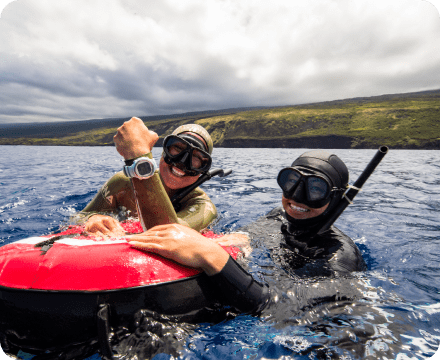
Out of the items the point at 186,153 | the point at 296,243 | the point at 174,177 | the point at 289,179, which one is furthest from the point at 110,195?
the point at 296,243

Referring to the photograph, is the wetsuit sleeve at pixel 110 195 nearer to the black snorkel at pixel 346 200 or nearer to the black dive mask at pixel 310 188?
the black dive mask at pixel 310 188

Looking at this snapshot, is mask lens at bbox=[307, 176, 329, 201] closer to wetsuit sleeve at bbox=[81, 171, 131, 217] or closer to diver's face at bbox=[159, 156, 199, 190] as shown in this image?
diver's face at bbox=[159, 156, 199, 190]

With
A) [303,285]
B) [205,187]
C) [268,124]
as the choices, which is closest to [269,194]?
[205,187]

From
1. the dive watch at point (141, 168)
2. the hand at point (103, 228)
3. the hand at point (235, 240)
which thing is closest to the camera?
the dive watch at point (141, 168)

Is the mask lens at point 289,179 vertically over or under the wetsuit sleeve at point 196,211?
over

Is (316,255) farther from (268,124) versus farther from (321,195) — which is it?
(268,124)

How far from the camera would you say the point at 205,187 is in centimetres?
1026

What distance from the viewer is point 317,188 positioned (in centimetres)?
302

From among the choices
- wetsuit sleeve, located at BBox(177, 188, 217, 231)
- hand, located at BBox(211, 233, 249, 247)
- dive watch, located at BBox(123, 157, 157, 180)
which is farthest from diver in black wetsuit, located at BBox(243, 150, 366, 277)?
dive watch, located at BBox(123, 157, 157, 180)

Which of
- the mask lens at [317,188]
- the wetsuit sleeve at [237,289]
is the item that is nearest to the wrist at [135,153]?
the wetsuit sleeve at [237,289]

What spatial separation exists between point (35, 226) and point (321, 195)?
5.60m

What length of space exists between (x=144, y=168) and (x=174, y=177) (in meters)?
1.72

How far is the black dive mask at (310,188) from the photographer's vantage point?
9.77 ft

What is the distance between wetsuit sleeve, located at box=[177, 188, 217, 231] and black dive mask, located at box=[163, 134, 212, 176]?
61cm
